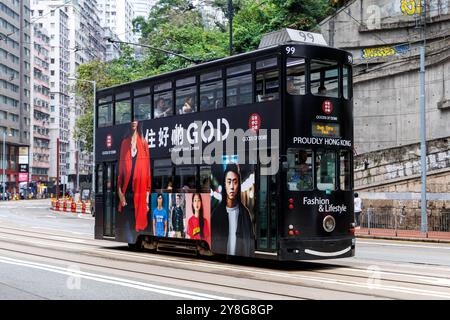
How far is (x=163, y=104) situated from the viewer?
1766 centimetres

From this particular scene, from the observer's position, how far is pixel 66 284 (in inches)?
457

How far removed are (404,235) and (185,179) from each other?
41.3ft

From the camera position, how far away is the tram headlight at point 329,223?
46.5 ft

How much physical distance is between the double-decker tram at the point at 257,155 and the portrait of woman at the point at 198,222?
0.09ft

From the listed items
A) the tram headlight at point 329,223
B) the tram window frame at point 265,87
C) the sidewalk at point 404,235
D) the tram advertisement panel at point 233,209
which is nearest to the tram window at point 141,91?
the tram advertisement panel at point 233,209

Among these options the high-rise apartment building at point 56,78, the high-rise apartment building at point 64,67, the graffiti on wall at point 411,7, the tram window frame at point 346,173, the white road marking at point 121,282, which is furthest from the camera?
the high-rise apartment building at point 64,67

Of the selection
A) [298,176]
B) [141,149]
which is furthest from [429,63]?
[298,176]

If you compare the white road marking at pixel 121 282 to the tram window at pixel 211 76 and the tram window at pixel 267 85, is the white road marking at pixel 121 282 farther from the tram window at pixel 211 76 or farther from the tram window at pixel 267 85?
the tram window at pixel 211 76

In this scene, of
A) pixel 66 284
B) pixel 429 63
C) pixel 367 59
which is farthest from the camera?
pixel 367 59

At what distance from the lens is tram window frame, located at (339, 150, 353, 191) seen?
572 inches

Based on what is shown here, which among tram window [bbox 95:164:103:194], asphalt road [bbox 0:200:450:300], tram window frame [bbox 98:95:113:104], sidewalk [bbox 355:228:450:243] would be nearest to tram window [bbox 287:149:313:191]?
asphalt road [bbox 0:200:450:300]

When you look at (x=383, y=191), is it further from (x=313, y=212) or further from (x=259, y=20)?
(x=259, y=20)

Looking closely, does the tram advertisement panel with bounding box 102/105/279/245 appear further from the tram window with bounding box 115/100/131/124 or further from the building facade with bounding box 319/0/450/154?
the building facade with bounding box 319/0/450/154
